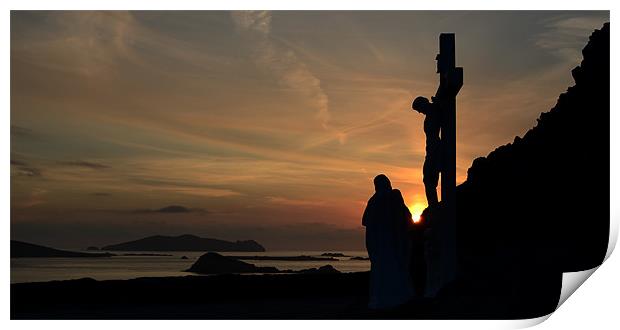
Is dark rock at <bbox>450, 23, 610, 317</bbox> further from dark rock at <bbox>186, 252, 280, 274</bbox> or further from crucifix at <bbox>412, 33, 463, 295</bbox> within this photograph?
dark rock at <bbox>186, 252, 280, 274</bbox>

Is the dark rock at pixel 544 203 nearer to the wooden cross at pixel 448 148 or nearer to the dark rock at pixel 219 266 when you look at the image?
the wooden cross at pixel 448 148

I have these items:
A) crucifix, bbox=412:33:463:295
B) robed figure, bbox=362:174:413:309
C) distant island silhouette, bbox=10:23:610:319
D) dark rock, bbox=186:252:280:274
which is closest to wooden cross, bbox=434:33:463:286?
crucifix, bbox=412:33:463:295

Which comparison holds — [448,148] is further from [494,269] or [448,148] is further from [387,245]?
[494,269]

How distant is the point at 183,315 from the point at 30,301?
2351 millimetres

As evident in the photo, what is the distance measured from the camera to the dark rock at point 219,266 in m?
16.2

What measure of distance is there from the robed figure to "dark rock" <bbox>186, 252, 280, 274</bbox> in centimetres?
365

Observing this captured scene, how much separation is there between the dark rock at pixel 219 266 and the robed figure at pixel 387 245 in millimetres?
3646

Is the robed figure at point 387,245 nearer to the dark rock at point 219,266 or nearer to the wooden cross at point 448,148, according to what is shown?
the wooden cross at point 448,148

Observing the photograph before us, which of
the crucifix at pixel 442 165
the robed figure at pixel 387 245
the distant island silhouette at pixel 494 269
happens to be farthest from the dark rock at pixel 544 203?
the robed figure at pixel 387 245

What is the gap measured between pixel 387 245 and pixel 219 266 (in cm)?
419

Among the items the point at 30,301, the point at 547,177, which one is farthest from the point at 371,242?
the point at 547,177

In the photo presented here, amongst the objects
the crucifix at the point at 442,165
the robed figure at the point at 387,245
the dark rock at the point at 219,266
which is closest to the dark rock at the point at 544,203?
the crucifix at the point at 442,165

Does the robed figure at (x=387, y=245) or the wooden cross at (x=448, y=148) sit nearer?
the robed figure at (x=387, y=245)

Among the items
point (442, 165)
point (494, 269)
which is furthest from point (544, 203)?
point (442, 165)
